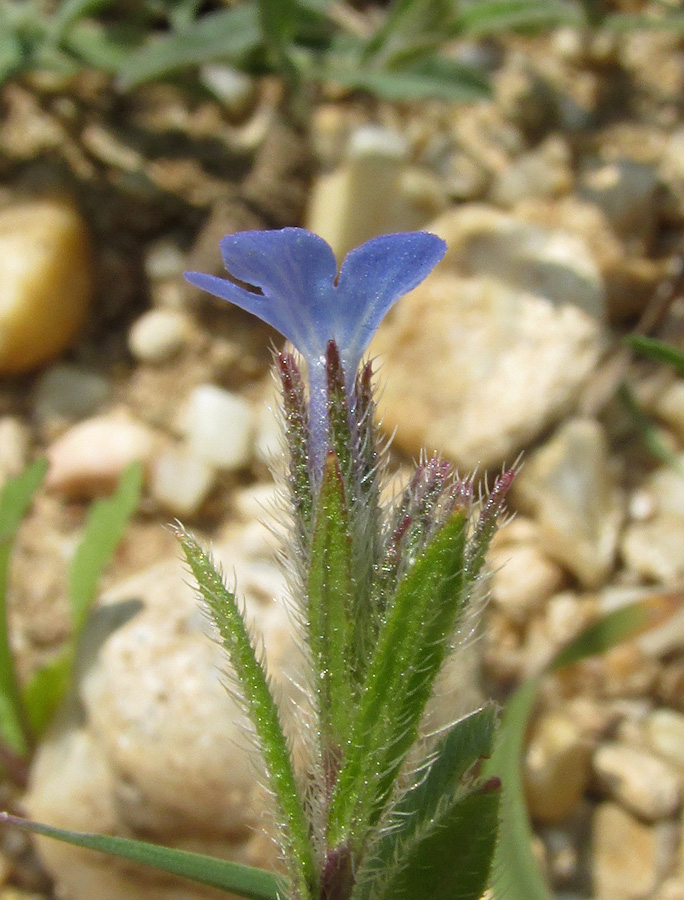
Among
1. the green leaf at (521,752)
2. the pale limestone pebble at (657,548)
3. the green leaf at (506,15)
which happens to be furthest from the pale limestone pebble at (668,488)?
the green leaf at (506,15)

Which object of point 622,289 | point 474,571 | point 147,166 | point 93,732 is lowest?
point 93,732

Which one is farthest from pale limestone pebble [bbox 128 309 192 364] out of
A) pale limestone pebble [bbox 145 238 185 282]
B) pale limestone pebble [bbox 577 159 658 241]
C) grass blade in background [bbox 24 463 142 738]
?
pale limestone pebble [bbox 577 159 658 241]

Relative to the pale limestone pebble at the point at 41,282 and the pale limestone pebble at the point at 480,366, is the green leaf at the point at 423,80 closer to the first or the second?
the pale limestone pebble at the point at 480,366

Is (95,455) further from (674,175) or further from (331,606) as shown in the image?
(674,175)

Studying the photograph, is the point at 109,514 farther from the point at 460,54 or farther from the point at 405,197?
the point at 460,54

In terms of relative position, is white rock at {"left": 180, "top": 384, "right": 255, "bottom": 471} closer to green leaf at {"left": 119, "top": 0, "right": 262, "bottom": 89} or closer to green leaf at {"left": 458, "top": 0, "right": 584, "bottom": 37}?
green leaf at {"left": 119, "top": 0, "right": 262, "bottom": 89}

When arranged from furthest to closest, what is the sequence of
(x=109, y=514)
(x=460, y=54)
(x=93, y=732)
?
(x=460, y=54)
(x=109, y=514)
(x=93, y=732)

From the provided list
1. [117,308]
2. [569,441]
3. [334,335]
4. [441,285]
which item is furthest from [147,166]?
[334,335]
